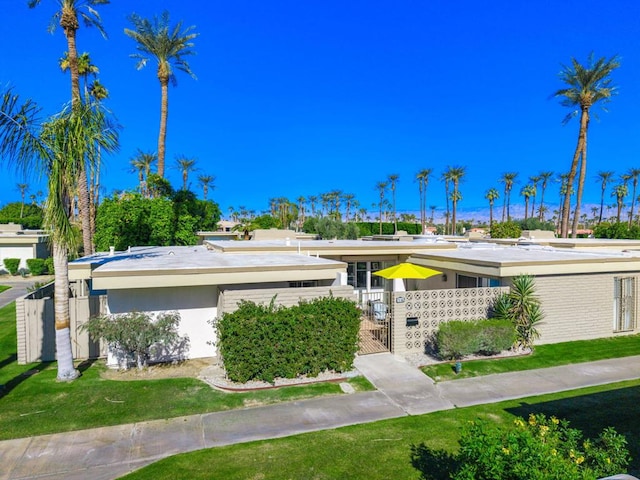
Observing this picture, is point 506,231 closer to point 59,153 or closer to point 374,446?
point 374,446

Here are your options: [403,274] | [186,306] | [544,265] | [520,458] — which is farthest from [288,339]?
[544,265]

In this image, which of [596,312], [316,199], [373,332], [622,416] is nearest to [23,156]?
[373,332]

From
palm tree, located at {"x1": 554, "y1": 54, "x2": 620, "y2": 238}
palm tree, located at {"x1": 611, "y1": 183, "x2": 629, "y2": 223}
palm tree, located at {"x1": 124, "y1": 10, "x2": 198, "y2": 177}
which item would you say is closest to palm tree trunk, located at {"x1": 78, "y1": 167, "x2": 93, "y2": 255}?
palm tree, located at {"x1": 124, "y1": 10, "x2": 198, "y2": 177}

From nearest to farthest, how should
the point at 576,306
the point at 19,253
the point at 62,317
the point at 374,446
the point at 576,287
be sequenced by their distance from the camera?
the point at 374,446
the point at 62,317
the point at 576,287
the point at 576,306
the point at 19,253

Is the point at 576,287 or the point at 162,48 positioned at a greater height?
the point at 162,48

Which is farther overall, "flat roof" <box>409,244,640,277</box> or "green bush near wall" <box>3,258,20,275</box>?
"green bush near wall" <box>3,258,20,275</box>

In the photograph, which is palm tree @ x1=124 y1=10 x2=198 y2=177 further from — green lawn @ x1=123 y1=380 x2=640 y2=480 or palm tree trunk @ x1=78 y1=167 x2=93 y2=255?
green lawn @ x1=123 y1=380 x2=640 y2=480
